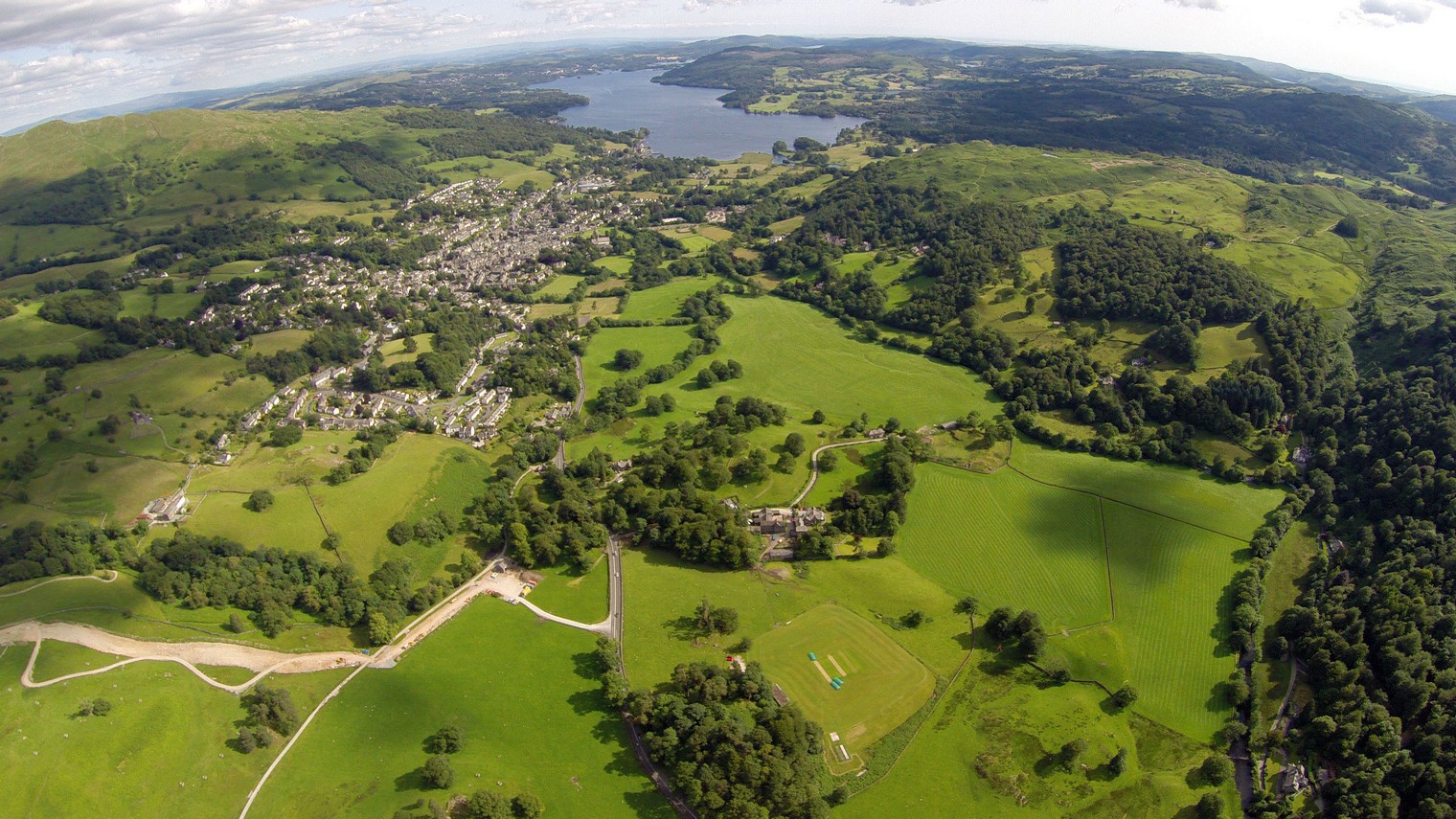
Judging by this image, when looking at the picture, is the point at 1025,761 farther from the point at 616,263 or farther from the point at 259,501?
the point at 616,263

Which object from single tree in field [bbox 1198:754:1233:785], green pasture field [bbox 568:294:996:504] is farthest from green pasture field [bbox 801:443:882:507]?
single tree in field [bbox 1198:754:1233:785]

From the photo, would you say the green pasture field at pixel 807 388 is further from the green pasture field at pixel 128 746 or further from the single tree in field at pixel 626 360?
the green pasture field at pixel 128 746

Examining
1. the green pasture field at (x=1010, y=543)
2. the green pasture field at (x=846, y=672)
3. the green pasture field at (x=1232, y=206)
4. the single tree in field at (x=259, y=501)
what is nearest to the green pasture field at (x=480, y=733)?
the green pasture field at (x=846, y=672)

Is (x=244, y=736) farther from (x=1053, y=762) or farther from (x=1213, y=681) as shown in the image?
(x=1213, y=681)

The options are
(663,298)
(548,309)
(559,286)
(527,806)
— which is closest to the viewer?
(527,806)

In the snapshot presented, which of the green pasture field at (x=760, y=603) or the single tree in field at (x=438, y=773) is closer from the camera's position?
the single tree in field at (x=438, y=773)

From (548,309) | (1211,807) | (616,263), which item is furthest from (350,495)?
(616,263)
